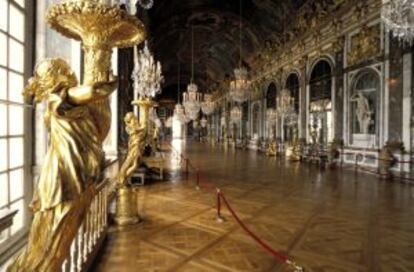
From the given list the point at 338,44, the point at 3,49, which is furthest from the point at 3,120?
the point at 338,44

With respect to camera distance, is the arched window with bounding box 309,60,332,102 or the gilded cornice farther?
the arched window with bounding box 309,60,332,102

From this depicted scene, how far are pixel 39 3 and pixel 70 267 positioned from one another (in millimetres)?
3002

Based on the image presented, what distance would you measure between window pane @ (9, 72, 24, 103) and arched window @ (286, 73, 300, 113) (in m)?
15.6

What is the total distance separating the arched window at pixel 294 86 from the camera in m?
17.7

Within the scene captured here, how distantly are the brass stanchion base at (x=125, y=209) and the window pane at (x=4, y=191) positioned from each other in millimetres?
1661

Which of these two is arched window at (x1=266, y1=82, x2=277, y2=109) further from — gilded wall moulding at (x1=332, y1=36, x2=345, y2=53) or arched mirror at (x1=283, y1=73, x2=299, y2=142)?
gilded wall moulding at (x1=332, y1=36, x2=345, y2=53)

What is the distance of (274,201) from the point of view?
21.4ft

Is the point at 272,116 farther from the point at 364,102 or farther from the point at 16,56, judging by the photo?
the point at 16,56

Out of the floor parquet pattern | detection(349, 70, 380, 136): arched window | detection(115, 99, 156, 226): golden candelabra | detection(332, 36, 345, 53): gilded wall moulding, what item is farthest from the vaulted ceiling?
detection(115, 99, 156, 226): golden candelabra

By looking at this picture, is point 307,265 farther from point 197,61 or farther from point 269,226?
point 197,61

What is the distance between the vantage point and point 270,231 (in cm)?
455

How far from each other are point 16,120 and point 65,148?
215 centimetres

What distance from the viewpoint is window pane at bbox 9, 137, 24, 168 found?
11.3ft

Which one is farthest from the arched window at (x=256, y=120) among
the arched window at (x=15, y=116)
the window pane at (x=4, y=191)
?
the window pane at (x=4, y=191)
